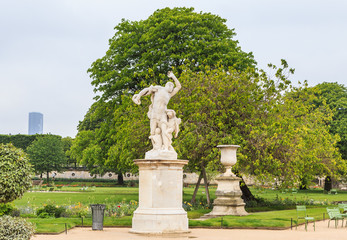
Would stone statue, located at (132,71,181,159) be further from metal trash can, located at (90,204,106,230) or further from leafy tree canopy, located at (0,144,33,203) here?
leafy tree canopy, located at (0,144,33,203)

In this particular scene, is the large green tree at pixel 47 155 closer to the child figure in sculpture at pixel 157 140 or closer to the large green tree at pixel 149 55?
the large green tree at pixel 149 55

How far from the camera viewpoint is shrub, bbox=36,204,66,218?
22175mm

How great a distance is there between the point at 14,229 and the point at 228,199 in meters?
13.7

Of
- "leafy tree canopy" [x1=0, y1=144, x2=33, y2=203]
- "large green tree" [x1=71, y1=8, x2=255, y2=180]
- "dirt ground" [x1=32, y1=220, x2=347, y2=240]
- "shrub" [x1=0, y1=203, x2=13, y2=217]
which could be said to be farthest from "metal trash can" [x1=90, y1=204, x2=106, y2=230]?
"large green tree" [x1=71, y1=8, x2=255, y2=180]

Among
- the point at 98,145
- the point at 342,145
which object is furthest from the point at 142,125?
the point at 342,145

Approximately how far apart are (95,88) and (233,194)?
17225 mm

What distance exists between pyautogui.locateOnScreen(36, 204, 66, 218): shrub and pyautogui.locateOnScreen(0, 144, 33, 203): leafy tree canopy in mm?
9973

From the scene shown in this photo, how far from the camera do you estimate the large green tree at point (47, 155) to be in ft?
261

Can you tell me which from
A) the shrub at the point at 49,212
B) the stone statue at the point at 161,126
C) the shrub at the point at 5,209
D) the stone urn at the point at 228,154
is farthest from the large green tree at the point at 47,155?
the stone statue at the point at 161,126

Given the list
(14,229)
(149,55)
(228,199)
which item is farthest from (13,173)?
(149,55)

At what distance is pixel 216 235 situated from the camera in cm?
1669

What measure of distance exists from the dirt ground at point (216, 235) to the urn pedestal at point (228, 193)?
5.13m

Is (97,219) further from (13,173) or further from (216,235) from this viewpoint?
(13,173)

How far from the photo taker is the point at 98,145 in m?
37.8
